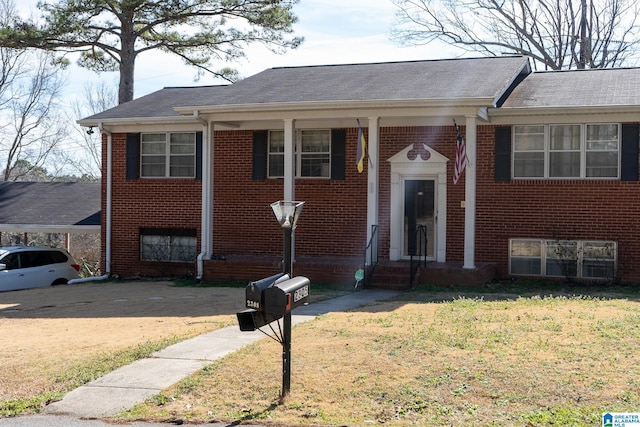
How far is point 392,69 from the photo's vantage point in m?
20.7

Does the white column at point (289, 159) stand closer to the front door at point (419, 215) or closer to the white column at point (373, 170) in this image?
the white column at point (373, 170)

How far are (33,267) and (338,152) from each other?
8.37 metres

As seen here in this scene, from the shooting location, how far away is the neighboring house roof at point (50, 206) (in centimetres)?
2309

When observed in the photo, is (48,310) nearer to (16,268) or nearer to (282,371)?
(16,268)

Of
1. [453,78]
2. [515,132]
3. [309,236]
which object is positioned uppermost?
[453,78]

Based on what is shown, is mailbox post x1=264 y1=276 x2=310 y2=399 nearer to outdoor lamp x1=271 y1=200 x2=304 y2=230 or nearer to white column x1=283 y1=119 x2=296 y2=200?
outdoor lamp x1=271 y1=200 x2=304 y2=230

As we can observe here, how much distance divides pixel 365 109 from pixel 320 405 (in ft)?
33.4

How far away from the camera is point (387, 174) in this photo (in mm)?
18641

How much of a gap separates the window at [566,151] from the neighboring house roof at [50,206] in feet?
38.5

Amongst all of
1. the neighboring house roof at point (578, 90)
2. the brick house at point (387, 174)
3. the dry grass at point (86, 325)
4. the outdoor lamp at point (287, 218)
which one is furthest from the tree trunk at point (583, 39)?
the outdoor lamp at point (287, 218)

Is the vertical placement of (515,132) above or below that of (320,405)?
above

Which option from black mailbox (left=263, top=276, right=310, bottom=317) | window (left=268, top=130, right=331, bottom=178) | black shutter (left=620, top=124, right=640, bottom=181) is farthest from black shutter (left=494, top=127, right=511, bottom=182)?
black mailbox (left=263, top=276, right=310, bottom=317)

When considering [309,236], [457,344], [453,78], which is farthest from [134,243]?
[457,344]

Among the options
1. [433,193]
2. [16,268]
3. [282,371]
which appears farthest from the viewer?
[16,268]
